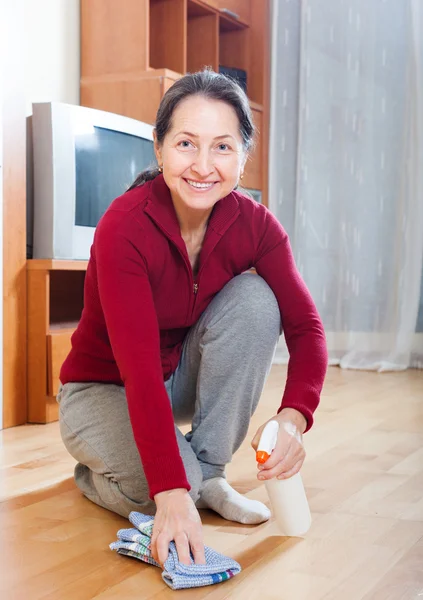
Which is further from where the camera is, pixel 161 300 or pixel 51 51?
pixel 51 51

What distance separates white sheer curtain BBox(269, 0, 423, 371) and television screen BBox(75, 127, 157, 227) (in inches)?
47.8

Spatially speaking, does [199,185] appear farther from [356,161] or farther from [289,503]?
[356,161]

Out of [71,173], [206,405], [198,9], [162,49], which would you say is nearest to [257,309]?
[206,405]

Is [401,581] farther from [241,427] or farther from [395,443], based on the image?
[395,443]

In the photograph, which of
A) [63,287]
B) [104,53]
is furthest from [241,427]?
[104,53]

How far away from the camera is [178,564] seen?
1.00m

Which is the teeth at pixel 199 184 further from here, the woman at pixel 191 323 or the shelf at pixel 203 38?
the shelf at pixel 203 38

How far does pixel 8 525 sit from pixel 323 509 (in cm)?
52

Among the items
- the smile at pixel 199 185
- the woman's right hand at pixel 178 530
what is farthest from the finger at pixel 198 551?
the smile at pixel 199 185

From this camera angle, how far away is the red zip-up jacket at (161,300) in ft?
3.56

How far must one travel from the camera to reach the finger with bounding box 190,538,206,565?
3.33ft

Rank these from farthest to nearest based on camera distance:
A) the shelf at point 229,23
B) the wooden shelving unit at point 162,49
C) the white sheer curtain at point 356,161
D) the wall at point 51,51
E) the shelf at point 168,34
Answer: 1. the shelf at point 229,23
2. the white sheer curtain at point 356,161
3. the shelf at point 168,34
4. the wooden shelving unit at point 162,49
5. the wall at point 51,51

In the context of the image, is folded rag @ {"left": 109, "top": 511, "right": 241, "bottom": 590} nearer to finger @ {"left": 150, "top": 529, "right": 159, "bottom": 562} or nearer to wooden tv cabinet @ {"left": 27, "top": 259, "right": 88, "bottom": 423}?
finger @ {"left": 150, "top": 529, "right": 159, "bottom": 562}

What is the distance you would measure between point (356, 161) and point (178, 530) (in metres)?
2.75
